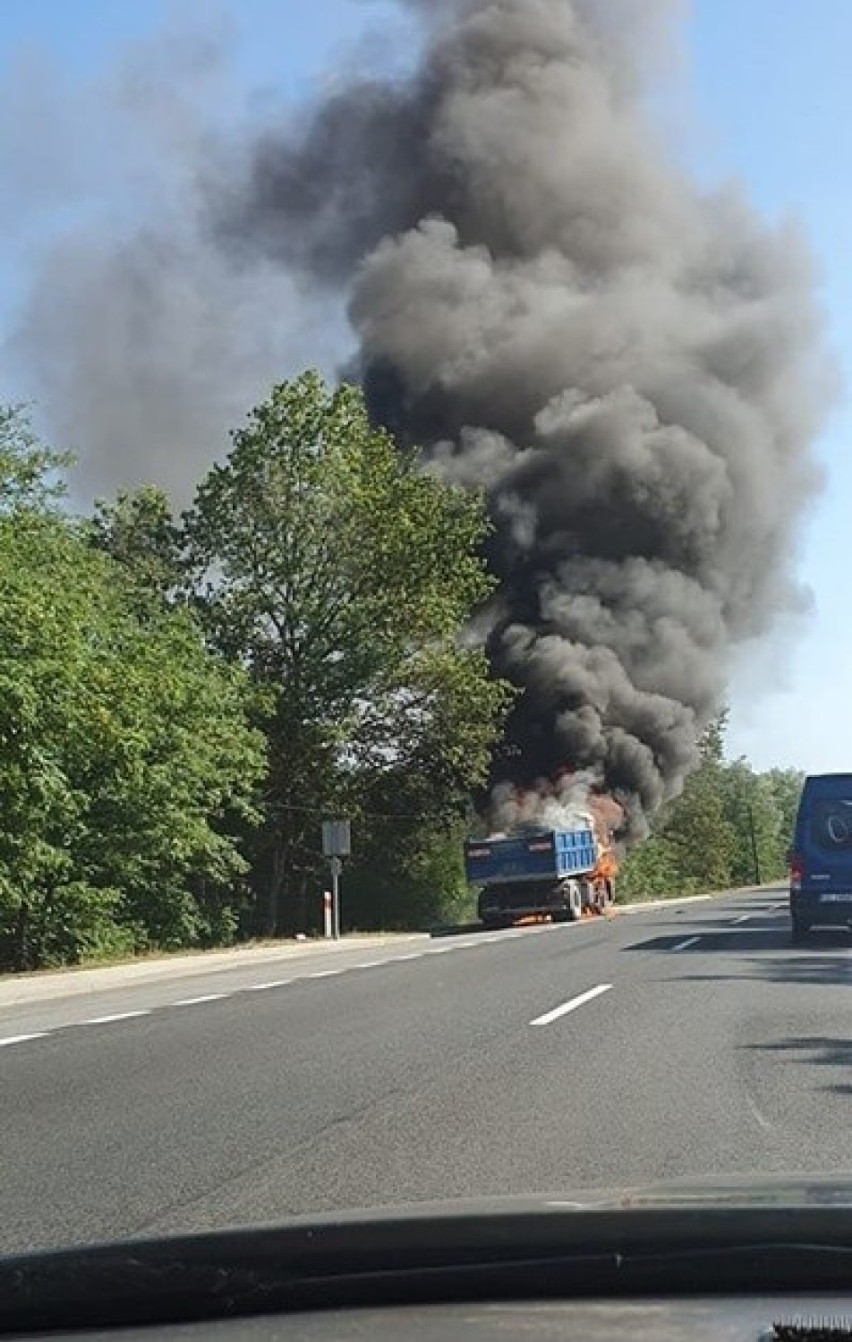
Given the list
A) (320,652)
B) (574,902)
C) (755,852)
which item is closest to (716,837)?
(755,852)

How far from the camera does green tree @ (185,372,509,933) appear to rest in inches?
1902

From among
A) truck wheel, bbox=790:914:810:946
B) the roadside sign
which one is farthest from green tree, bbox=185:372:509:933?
truck wheel, bbox=790:914:810:946

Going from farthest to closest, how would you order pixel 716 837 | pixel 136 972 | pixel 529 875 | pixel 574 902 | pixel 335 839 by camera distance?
pixel 716 837 < pixel 574 902 < pixel 529 875 < pixel 335 839 < pixel 136 972

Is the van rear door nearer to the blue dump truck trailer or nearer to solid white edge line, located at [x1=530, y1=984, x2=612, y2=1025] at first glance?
solid white edge line, located at [x1=530, y1=984, x2=612, y2=1025]

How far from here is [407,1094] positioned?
8.89 meters

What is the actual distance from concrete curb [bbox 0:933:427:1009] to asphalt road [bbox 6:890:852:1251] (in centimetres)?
209

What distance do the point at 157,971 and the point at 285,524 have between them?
27.2m

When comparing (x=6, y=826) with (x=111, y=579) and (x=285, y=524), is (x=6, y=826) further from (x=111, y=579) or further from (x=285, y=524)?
(x=285, y=524)

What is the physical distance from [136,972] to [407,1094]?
14.3m

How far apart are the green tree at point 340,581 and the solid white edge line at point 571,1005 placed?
32612mm

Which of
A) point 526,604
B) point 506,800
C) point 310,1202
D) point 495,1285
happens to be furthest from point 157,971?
point 526,604

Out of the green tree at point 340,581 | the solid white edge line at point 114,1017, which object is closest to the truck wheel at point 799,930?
the solid white edge line at point 114,1017

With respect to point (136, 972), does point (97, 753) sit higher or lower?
higher

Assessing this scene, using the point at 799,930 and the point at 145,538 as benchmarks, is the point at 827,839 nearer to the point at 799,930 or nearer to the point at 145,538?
the point at 799,930
